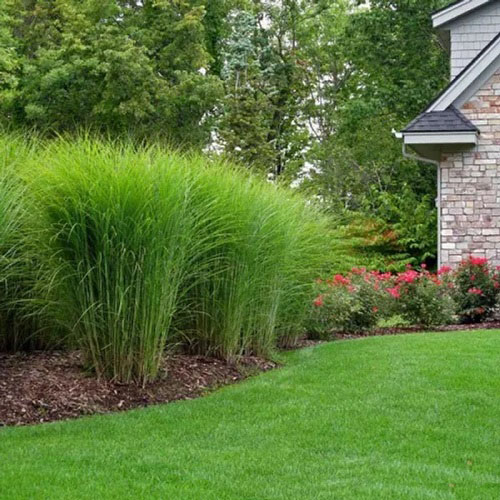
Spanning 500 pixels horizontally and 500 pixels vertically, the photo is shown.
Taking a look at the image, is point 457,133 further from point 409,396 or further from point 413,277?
point 409,396

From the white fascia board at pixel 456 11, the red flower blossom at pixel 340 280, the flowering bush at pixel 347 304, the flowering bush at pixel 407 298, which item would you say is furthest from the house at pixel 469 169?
the red flower blossom at pixel 340 280

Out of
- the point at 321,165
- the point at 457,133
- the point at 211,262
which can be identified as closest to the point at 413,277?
the point at 457,133

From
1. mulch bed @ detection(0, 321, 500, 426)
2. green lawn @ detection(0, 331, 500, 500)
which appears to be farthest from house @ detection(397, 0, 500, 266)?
mulch bed @ detection(0, 321, 500, 426)

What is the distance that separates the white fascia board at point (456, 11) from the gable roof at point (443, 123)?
8.04 ft

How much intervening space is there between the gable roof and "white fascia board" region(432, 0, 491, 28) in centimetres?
245

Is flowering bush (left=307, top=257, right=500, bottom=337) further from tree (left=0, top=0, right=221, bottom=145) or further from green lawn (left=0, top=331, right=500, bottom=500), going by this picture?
tree (left=0, top=0, right=221, bottom=145)

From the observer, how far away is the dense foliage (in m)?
5.75

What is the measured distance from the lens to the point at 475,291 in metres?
12.1

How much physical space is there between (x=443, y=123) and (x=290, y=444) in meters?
9.57

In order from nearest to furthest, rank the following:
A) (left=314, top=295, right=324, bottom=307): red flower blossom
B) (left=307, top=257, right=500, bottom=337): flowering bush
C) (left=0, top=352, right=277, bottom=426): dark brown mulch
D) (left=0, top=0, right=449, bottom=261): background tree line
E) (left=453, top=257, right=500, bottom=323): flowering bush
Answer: (left=0, top=352, right=277, bottom=426): dark brown mulch, (left=314, top=295, right=324, bottom=307): red flower blossom, (left=307, top=257, right=500, bottom=337): flowering bush, (left=453, top=257, right=500, bottom=323): flowering bush, (left=0, top=0, right=449, bottom=261): background tree line

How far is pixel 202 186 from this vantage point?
6.60m

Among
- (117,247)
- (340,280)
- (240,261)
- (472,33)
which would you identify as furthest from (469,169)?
(117,247)

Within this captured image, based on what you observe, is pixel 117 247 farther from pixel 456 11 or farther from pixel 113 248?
pixel 456 11

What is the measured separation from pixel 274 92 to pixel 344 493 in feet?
72.4
